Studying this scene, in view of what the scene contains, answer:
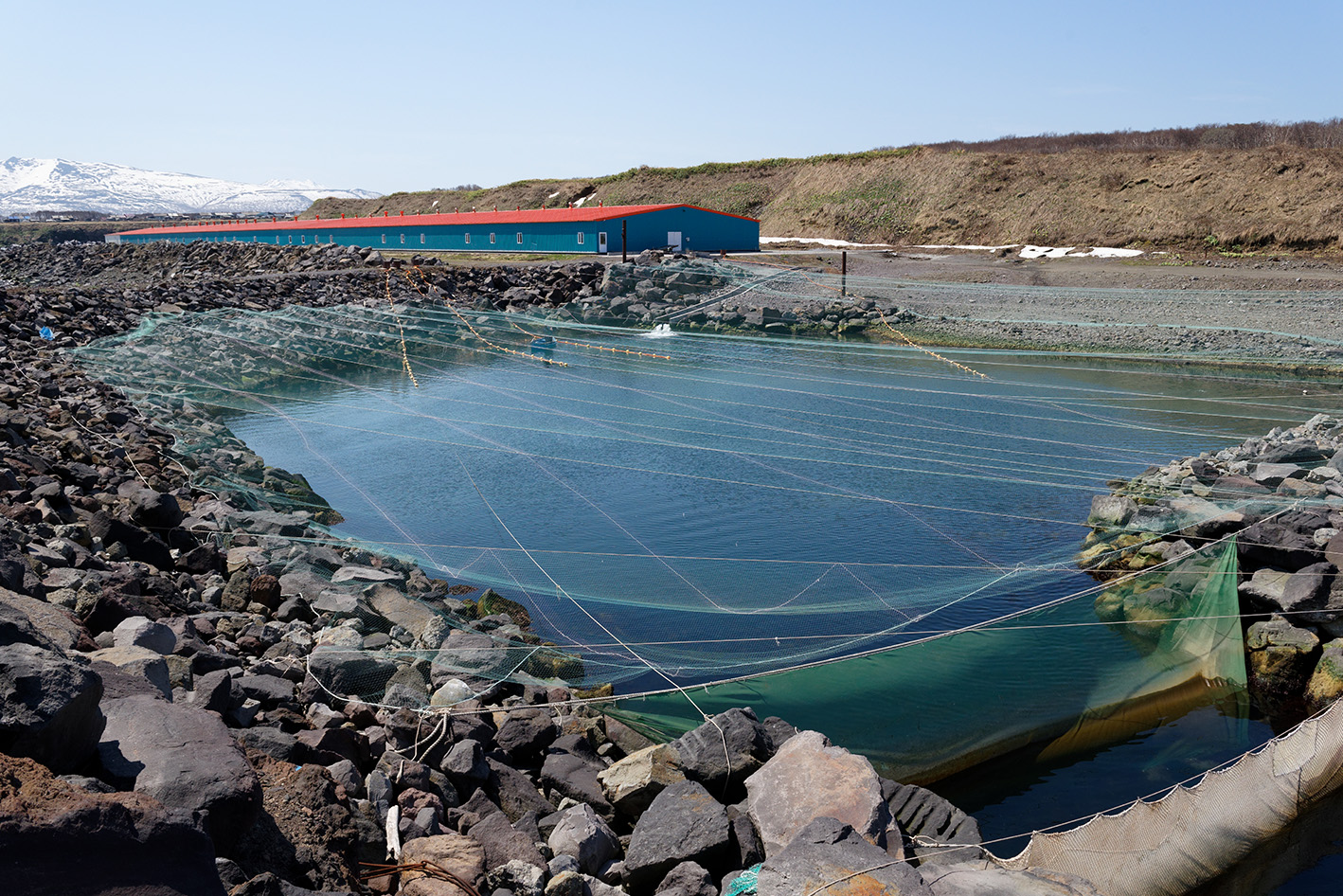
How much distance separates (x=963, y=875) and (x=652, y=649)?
3102 millimetres

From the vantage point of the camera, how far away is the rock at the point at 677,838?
4477 millimetres

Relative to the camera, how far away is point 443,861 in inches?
163

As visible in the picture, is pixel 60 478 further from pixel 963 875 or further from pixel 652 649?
pixel 963 875

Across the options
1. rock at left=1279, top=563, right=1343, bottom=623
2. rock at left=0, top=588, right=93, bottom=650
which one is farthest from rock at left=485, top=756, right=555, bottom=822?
rock at left=1279, top=563, right=1343, bottom=623

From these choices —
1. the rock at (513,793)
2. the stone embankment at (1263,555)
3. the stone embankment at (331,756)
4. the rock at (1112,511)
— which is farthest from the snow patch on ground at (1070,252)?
the rock at (513,793)

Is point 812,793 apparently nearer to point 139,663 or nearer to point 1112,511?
point 139,663

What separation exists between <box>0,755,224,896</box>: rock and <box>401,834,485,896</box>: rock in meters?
1.10

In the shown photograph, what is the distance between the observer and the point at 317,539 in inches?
338

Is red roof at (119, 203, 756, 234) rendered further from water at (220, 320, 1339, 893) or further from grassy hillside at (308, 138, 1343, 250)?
water at (220, 320, 1339, 893)

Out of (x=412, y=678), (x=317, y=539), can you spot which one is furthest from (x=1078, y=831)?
(x=317, y=539)

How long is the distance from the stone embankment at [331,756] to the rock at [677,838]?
0.4 inches

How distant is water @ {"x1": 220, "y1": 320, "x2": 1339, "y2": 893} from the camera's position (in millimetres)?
7016

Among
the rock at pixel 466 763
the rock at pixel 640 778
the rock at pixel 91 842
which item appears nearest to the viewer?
the rock at pixel 91 842

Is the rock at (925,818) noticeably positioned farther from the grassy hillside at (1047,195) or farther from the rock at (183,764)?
the grassy hillside at (1047,195)
